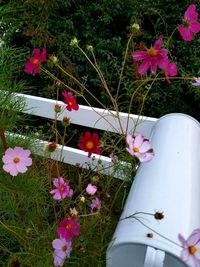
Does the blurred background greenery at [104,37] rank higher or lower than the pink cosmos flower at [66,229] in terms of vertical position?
higher

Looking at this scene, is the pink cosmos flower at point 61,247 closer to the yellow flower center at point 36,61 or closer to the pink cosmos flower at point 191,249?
the pink cosmos flower at point 191,249

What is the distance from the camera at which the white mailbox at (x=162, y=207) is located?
0.90 meters

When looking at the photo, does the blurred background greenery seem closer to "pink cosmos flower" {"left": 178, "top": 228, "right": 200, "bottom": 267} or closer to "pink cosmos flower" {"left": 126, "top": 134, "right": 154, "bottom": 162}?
"pink cosmos flower" {"left": 126, "top": 134, "right": 154, "bottom": 162}

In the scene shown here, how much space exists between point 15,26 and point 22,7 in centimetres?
16

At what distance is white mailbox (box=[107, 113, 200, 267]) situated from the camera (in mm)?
904

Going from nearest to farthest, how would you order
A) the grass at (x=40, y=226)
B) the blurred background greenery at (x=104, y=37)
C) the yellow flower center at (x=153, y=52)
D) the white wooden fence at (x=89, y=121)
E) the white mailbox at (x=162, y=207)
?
1. the white mailbox at (x=162, y=207)
2. the yellow flower center at (x=153, y=52)
3. the grass at (x=40, y=226)
4. the white wooden fence at (x=89, y=121)
5. the blurred background greenery at (x=104, y=37)

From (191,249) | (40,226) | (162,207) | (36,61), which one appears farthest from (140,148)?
(40,226)

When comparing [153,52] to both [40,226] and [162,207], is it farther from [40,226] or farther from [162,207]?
[40,226]

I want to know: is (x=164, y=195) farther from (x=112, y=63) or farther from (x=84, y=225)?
(x=112, y=63)

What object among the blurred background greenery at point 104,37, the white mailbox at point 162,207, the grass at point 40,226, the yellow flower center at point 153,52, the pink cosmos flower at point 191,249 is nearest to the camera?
the pink cosmos flower at point 191,249

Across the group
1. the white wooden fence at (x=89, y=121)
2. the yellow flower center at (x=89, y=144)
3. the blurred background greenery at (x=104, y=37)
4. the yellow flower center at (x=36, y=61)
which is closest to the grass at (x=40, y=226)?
the yellow flower center at (x=89, y=144)

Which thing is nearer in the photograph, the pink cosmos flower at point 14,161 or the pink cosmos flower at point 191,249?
the pink cosmos flower at point 191,249

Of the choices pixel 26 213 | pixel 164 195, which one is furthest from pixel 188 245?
pixel 26 213

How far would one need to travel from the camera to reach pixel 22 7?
7.84 ft
